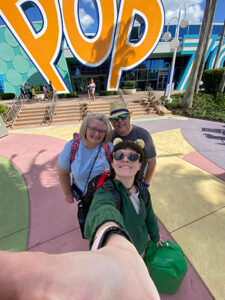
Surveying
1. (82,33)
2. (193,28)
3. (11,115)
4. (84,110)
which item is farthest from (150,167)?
(193,28)

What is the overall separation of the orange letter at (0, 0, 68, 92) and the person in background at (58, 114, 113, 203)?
44.1 feet

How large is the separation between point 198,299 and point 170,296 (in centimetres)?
30

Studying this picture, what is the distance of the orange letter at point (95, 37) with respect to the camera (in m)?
11.3

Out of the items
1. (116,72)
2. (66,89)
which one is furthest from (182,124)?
(66,89)

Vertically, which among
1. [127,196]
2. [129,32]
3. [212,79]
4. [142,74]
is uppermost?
[129,32]

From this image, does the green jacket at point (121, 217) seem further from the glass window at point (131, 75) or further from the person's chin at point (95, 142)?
the glass window at point (131, 75)

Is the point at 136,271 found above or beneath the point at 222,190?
above

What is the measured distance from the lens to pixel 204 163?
4.38 metres

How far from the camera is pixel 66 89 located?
44.8 ft

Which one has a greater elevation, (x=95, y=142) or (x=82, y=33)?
(x=82, y=33)

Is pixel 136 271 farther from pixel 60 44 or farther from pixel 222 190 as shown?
pixel 60 44

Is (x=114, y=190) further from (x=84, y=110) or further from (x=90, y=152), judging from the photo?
(x=84, y=110)

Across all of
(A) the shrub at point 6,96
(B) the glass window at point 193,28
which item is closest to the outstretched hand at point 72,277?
(A) the shrub at point 6,96

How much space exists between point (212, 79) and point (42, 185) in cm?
1625
